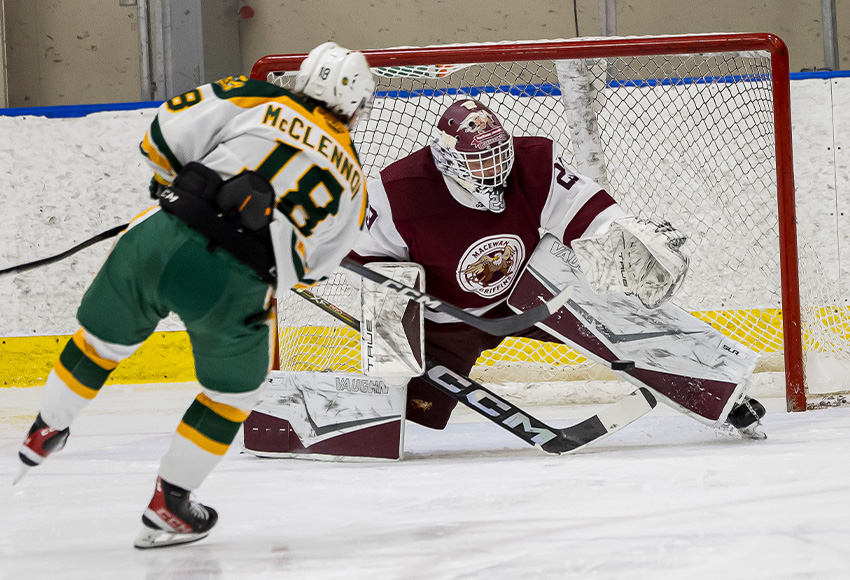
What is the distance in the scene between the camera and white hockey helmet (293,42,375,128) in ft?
4.83

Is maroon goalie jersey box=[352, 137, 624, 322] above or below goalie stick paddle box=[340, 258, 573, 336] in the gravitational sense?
above

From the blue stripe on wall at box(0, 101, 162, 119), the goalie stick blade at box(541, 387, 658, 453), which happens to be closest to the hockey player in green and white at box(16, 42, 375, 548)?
the goalie stick blade at box(541, 387, 658, 453)

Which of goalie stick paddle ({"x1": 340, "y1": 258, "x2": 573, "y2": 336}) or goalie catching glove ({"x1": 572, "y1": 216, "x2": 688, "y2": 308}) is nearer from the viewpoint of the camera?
goalie catching glove ({"x1": 572, "y1": 216, "x2": 688, "y2": 308})

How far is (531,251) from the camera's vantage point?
7.41 ft

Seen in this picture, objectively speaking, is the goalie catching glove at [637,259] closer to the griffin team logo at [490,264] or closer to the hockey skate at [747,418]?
the griffin team logo at [490,264]

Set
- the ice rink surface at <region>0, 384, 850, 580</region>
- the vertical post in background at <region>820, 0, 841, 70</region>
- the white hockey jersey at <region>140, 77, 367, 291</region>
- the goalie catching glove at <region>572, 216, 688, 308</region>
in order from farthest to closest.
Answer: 1. the vertical post in background at <region>820, 0, 841, 70</region>
2. the goalie catching glove at <region>572, 216, 688, 308</region>
3. the white hockey jersey at <region>140, 77, 367, 291</region>
4. the ice rink surface at <region>0, 384, 850, 580</region>

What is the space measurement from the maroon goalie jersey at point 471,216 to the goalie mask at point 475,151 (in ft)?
0.19

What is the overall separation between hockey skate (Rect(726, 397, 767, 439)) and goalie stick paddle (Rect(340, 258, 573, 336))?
53cm

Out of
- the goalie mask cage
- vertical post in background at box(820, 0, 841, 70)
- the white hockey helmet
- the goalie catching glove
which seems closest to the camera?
the white hockey helmet

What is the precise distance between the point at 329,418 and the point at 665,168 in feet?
6.07

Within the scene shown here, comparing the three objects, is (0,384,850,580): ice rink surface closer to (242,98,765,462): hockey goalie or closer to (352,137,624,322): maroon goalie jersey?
(242,98,765,462): hockey goalie

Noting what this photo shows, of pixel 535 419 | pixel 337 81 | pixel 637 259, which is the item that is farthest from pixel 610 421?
pixel 337 81

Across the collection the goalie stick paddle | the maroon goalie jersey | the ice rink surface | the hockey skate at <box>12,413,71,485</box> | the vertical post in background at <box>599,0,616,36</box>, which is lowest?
the ice rink surface

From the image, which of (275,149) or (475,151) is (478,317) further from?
(275,149)
